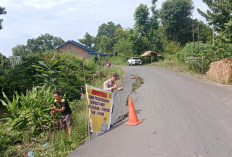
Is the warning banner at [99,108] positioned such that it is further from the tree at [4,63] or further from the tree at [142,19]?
the tree at [142,19]

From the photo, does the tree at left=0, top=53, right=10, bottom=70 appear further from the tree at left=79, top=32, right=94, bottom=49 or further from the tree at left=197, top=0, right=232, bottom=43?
the tree at left=79, top=32, right=94, bottom=49

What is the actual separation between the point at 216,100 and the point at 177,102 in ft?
5.74

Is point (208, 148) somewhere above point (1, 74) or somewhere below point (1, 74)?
below

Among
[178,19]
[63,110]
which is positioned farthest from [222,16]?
[178,19]

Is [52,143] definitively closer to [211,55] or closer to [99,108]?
[99,108]

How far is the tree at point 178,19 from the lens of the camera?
42969 mm

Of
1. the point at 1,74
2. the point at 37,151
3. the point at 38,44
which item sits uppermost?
the point at 38,44

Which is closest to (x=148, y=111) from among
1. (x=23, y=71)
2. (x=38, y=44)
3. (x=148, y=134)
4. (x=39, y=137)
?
(x=148, y=134)

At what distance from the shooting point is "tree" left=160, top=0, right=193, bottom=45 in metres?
43.0

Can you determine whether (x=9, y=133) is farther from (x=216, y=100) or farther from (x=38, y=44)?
(x=38, y=44)

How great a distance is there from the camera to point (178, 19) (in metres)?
43.9

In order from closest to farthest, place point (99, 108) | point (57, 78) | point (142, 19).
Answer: point (99, 108) → point (57, 78) → point (142, 19)

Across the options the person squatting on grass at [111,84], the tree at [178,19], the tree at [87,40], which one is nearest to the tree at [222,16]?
the person squatting on grass at [111,84]

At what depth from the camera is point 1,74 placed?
1256 cm
